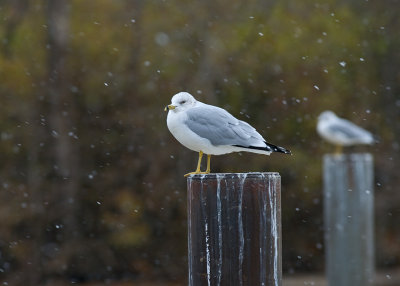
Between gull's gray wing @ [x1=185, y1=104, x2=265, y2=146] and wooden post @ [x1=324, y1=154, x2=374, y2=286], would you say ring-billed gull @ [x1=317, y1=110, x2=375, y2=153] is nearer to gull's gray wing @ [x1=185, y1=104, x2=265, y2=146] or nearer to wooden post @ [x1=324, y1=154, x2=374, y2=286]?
wooden post @ [x1=324, y1=154, x2=374, y2=286]

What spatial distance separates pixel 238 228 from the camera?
2.28 meters

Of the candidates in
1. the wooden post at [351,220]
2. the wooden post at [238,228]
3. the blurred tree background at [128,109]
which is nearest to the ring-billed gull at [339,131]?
the blurred tree background at [128,109]

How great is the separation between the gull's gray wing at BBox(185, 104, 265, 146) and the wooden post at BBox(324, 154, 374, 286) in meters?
2.30

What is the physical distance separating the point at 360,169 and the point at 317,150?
15.7 feet

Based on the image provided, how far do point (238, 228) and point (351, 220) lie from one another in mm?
3129

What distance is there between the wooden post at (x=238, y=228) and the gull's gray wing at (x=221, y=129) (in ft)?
2.35

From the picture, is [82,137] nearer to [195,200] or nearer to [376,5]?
[376,5]

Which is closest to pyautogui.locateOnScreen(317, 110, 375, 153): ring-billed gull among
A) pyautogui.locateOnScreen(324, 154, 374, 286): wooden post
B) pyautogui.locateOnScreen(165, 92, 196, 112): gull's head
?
pyautogui.locateOnScreen(324, 154, 374, 286): wooden post

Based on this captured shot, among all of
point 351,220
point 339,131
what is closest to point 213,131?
point 351,220

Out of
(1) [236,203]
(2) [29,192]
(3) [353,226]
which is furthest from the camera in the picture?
(2) [29,192]

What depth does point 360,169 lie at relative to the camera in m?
5.27

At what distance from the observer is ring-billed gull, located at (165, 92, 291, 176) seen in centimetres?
304

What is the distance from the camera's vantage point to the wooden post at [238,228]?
7.49 ft

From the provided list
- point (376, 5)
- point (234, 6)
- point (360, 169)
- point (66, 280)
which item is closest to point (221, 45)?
point (234, 6)
